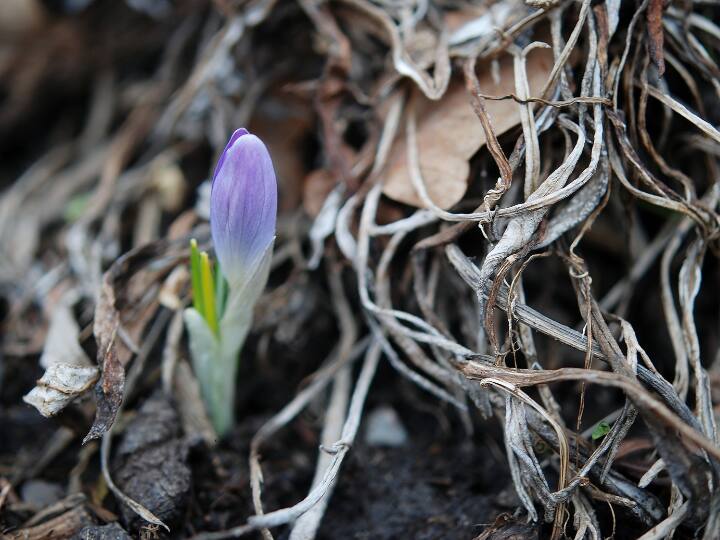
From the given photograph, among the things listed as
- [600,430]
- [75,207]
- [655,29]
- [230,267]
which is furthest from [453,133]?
[75,207]

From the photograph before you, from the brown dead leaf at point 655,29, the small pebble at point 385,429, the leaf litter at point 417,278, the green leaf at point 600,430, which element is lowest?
the small pebble at point 385,429

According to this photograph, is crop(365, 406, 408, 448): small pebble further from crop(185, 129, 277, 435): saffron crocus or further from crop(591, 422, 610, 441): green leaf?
crop(591, 422, 610, 441): green leaf

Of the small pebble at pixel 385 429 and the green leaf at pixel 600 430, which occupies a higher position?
the green leaf at pixel 600 430

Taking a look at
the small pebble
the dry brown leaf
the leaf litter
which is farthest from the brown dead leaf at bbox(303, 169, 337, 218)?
the small pebble

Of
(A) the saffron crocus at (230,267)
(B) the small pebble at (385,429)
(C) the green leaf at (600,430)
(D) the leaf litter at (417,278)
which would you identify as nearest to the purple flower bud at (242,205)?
(A) the saffron crocus at (230,267)

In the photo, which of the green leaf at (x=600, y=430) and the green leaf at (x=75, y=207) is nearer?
the green leaf at (x=600, y=430)

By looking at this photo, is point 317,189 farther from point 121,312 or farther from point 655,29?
point 655,29

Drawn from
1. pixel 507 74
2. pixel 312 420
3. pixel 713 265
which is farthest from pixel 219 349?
pixel 713 265

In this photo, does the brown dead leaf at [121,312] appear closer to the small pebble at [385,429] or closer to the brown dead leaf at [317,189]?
the brown dead leaf at [317,189]
